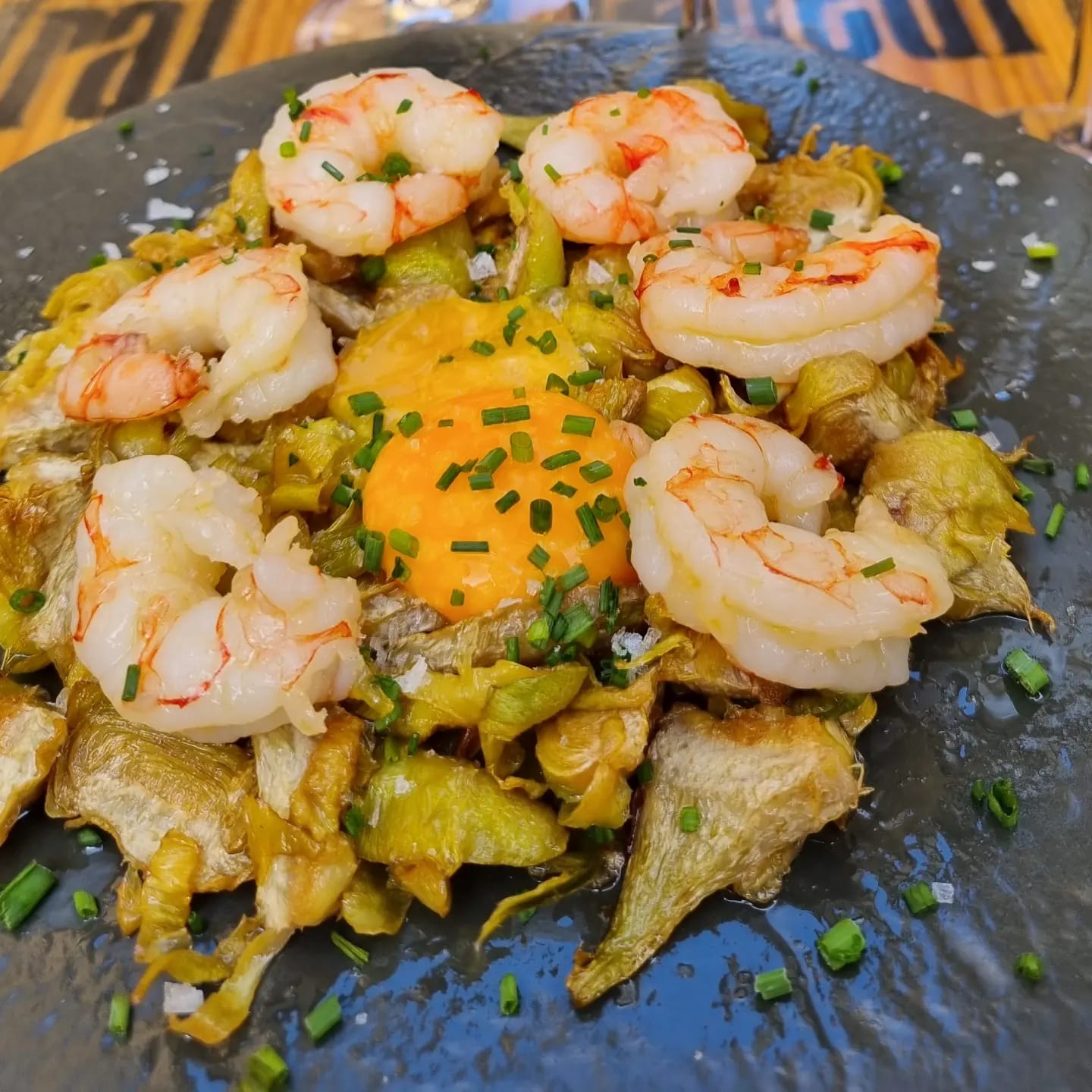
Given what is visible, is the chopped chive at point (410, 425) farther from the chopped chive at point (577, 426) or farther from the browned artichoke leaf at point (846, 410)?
the browned artichoke leaf at point (846, 410)

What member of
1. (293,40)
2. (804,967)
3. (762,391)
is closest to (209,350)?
(762,391)

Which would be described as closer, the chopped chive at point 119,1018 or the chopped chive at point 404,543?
the chopped chive at point 119,1018

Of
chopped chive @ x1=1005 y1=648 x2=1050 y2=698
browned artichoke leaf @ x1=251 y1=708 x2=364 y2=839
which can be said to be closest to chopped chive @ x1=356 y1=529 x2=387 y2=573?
browned artichoke leaf @ x1=251 y1=708 x2=364 y2=839

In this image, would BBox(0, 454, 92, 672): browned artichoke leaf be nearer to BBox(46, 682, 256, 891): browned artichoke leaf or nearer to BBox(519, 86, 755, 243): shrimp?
BBox(46, 682, 256, 891): browned artichoke leaf

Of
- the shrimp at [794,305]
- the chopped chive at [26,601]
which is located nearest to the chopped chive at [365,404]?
the shrimp at [794,305]

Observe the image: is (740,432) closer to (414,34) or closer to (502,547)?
(502,547)

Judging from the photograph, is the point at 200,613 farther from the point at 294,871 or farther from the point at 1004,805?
the point at 1004,805
